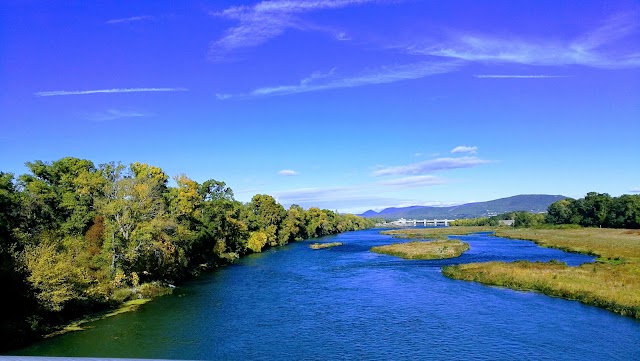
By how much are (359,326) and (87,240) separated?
2844 centimetres

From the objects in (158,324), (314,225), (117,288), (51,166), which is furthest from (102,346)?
(314,225)

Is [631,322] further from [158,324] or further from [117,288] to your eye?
[117,288]

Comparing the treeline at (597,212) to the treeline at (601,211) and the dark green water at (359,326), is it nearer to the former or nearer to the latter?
the treeline at (601,211)

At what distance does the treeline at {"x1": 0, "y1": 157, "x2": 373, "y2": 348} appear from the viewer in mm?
27562

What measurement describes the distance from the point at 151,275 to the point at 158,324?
16.9m

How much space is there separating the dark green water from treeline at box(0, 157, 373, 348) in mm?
3087

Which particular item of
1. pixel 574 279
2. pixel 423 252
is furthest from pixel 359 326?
pixel 423 252

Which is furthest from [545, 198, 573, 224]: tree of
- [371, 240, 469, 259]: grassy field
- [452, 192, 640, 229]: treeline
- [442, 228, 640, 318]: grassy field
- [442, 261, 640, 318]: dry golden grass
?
[442, 261, 640, 318]: dry golden grass

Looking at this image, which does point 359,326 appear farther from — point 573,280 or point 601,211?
point 601,211

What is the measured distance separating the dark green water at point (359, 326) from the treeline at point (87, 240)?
3.09 metres

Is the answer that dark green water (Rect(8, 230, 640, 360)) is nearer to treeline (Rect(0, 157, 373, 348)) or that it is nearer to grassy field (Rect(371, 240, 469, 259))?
treeline (Rect(0, 157, 373, 348))

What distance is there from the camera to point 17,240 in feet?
105

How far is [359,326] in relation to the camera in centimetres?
2948

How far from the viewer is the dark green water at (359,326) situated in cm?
2420
